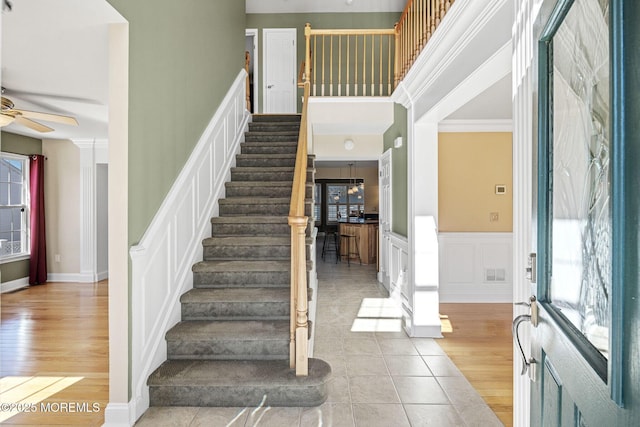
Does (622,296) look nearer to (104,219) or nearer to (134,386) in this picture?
(134,386)

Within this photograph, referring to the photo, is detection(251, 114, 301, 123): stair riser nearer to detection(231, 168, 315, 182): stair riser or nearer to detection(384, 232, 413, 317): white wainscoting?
detection(231, 168, 315, 182): stair riser

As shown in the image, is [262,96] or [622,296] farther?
[262,96]

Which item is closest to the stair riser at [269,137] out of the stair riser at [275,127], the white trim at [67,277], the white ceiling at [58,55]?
the stair riser at [275,127]

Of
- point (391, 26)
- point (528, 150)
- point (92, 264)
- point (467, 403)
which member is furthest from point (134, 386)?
point (391, 26)

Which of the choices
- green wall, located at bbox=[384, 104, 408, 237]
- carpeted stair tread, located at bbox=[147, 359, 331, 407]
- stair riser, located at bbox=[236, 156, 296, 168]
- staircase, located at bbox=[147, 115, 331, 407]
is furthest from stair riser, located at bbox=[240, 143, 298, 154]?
carpeted stair tread, located at bbox=[147, 359, 331, 407]

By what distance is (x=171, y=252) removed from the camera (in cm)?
275

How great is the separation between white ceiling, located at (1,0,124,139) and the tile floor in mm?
2484

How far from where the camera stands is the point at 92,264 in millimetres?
6465

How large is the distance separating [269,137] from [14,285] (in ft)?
16.3

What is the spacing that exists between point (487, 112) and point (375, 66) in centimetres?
233

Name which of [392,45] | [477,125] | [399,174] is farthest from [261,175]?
[392,45]

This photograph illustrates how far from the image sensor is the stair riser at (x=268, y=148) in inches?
188

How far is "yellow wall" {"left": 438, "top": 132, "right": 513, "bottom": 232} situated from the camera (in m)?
5.19

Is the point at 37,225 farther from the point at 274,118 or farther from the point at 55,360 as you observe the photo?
the point at 274,118
